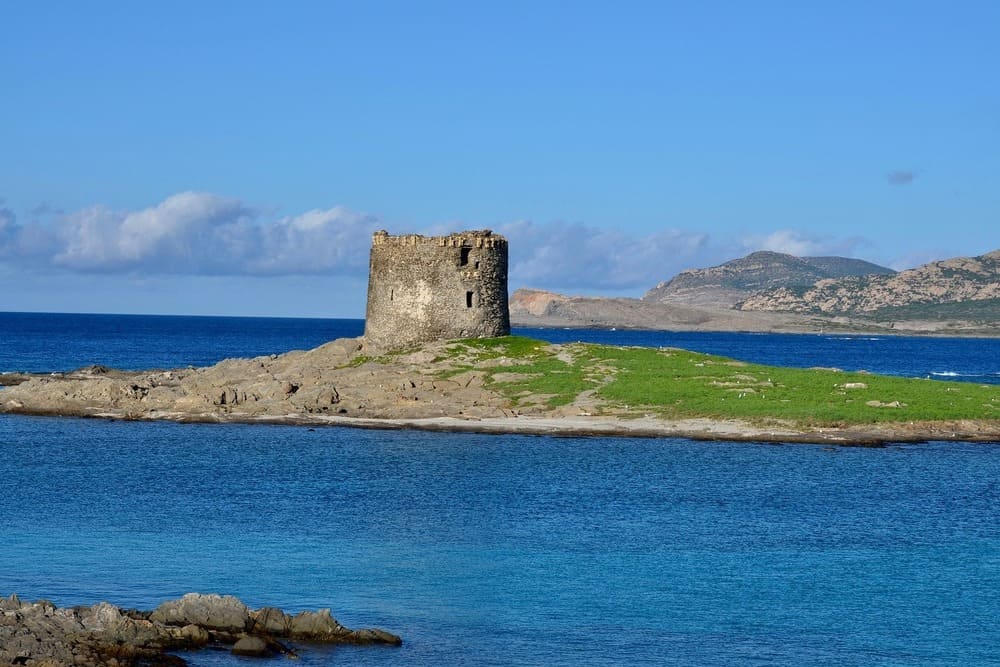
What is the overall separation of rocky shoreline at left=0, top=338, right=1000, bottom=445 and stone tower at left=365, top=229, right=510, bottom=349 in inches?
62.5

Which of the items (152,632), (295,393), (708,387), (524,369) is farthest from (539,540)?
(295,393)

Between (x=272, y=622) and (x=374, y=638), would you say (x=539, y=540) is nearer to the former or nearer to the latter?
(x=374, y=638)

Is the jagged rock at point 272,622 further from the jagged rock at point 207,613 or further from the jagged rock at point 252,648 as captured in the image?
the jagged rock at point 252,648

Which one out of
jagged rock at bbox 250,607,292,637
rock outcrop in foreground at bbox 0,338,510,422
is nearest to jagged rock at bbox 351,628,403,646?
jagged rock at bbox 250,607,292,637

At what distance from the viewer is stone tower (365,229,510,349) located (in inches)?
2638

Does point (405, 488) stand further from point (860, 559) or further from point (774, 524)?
point (860, 559)

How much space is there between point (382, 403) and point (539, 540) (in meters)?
27.1

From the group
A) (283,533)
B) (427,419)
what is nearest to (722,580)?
(283,533)

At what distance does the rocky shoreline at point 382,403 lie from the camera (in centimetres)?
5388

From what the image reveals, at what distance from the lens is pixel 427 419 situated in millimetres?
57156

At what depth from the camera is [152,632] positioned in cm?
2336

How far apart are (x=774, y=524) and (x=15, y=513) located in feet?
63.6

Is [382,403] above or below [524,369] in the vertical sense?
below

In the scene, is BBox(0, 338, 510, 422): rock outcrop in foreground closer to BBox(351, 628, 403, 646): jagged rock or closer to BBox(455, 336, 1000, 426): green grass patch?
BBox(455, 336, 1000, 426): green grass patch
